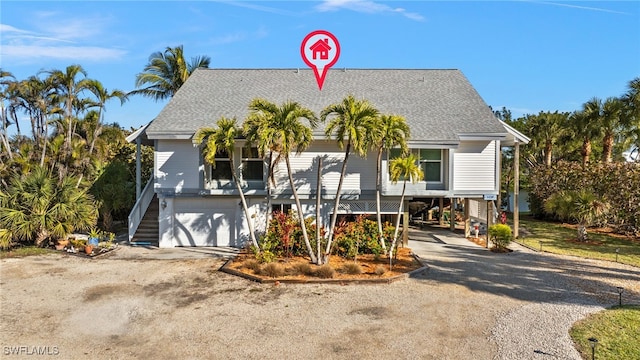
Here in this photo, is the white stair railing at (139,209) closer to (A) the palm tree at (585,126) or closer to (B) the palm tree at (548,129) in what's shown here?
(A) the palm tree at (585,126)

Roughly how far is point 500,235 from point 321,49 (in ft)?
35.2

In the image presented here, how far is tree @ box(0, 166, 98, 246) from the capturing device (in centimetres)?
1570

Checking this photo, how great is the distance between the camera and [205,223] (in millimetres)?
17469

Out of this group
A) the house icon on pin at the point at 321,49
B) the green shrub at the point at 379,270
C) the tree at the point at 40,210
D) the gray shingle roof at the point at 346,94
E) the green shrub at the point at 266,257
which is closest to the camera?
the green shrub at the point at 379,270

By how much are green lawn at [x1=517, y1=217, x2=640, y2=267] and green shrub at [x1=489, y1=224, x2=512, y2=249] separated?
79.2 inches

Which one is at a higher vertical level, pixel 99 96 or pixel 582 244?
pixel 99 96

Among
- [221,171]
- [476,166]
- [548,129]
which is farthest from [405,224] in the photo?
[548,129]

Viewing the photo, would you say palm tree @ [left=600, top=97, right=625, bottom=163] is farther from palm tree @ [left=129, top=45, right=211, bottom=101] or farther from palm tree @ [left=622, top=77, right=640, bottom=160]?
palm tree @ [left=129, top=45, right=211, bottom=101]

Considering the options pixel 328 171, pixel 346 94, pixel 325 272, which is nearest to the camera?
pixel 325 272

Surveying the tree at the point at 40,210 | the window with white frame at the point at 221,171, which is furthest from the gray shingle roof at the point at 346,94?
the tree at the point at 40,210

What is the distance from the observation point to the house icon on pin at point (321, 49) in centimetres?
1555

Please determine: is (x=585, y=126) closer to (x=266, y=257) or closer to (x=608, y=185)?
(x=608, y=185)

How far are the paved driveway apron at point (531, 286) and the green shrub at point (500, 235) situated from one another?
0.53 meters

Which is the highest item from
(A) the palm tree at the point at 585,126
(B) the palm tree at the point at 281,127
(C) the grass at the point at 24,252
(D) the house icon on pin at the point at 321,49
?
(D) the house icon on pin at the point at 321,49
